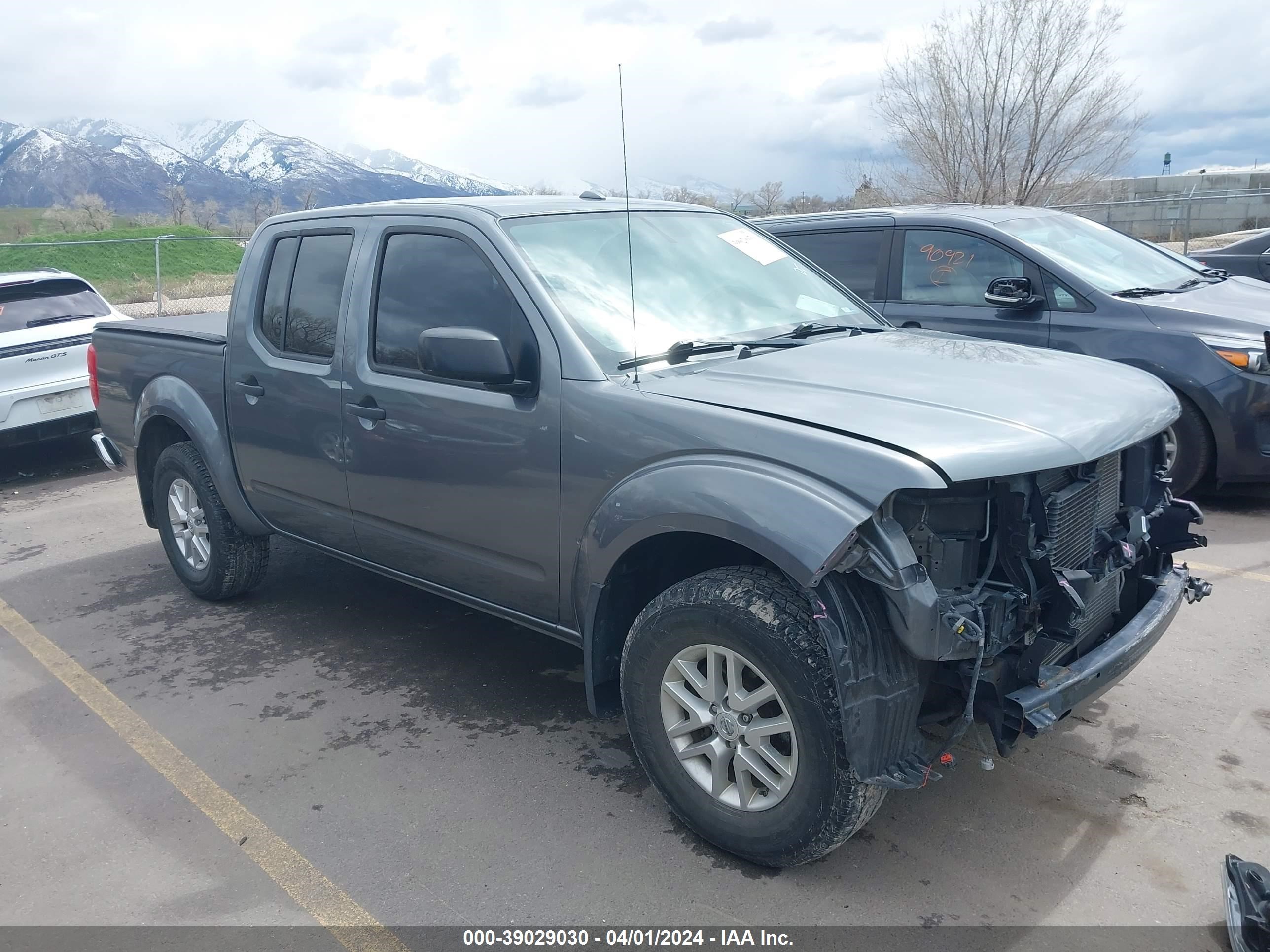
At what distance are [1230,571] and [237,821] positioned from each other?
473 cm

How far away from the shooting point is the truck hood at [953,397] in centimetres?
269

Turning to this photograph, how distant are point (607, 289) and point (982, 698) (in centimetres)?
186

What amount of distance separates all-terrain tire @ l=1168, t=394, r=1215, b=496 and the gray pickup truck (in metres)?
2.67

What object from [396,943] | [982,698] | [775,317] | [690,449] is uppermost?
[775,317]

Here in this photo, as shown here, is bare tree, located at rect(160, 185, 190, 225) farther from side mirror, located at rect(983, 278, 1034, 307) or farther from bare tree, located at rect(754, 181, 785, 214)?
side mirror, located at rect(983, 278, 1034, 307)

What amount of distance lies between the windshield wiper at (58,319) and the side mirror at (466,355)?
21.2ft

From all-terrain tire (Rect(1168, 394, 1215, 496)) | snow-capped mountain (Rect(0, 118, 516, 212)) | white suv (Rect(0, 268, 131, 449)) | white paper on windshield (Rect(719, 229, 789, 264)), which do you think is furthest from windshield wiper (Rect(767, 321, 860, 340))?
snow-capped mountain (Rect(0, 118, 516, 212))

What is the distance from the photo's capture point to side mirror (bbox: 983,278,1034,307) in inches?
239

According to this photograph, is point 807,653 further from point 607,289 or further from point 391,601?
point 391,601

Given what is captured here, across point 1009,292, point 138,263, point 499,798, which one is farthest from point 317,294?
point 138,263

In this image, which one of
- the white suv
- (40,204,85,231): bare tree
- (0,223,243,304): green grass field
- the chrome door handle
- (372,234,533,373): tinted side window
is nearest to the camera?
(372,234,533,373): tinted side window

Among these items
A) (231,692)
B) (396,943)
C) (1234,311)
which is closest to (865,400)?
(396,943)

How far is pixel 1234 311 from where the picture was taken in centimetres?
609

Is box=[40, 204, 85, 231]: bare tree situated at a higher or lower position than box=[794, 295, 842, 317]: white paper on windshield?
higher
